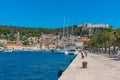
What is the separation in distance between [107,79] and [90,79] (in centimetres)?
116

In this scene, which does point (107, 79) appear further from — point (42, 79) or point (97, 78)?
point (42, 79)

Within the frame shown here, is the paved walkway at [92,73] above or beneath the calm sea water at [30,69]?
above

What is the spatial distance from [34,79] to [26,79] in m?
0.86

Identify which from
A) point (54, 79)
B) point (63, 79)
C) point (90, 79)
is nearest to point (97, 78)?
point (90, 79)

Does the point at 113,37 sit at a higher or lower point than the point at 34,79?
higher

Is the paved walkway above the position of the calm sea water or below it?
above

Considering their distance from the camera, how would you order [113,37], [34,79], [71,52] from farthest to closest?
[71,52], [113,37], [34,79]

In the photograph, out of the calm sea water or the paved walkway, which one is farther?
the calm sea water

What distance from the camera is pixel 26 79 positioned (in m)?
37.5

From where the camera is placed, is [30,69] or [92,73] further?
[30,69]

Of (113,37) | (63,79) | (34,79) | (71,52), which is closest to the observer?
(63,79)

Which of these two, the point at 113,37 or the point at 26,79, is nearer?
the point at 26,79

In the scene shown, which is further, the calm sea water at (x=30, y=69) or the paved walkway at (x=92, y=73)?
the calm sea water at (x=30, y=69)

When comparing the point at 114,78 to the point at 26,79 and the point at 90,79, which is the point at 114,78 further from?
the point at 26,79
